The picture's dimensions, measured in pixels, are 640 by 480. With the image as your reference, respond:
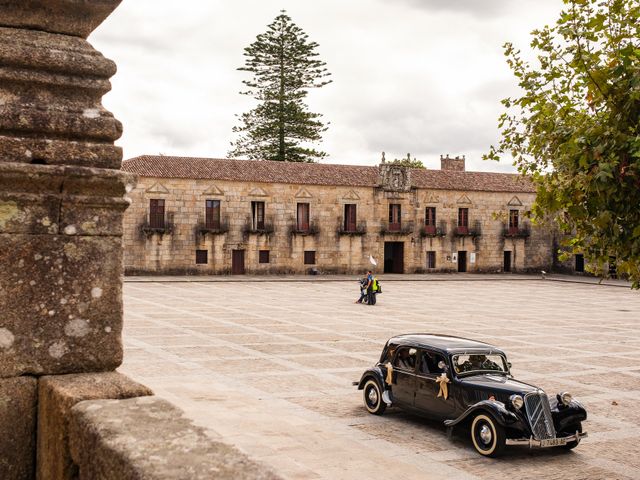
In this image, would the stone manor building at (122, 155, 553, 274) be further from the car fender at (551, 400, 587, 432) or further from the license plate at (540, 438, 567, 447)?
the license plate at (540, 438, 567, 447)

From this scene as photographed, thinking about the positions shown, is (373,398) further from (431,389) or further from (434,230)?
(434,230)

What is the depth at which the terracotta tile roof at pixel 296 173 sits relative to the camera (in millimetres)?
41844

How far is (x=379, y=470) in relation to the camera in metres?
7.78

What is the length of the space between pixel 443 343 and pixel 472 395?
117cm

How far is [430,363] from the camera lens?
10.1 meters

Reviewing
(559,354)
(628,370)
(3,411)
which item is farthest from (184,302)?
(3,411)

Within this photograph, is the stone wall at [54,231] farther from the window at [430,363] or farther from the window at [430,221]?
the window at [430,221]

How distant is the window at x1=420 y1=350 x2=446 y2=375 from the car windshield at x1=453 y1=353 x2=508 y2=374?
0.76 ft

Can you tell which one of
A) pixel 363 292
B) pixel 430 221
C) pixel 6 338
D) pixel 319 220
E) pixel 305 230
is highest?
pixel 430 221

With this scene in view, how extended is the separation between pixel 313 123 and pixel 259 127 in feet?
13.8

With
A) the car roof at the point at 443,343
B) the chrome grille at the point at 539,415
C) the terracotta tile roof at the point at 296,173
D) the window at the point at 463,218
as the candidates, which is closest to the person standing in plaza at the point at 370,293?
the car roof at the point at 443,343

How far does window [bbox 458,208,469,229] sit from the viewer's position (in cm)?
4891

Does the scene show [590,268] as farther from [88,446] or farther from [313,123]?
[313,123]

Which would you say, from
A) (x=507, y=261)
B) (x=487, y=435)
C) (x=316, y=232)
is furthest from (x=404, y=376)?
(x=507, y=261)
